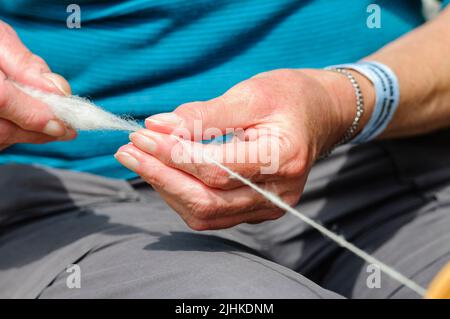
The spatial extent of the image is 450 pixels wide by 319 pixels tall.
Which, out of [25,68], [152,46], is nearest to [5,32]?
[25,68]

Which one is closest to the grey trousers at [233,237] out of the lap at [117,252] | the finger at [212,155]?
the lap at [117,252]

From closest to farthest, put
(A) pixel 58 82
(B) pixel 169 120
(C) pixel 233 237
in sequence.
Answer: (B) pixel 169 120 → (A) pixel 58 82 → (C) pixel 233 237

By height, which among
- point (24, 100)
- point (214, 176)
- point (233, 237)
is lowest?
point (233, 237)

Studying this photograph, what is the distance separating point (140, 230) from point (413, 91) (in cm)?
47

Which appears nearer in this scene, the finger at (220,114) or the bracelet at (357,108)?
the finger at (220,114)

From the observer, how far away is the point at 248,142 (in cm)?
74

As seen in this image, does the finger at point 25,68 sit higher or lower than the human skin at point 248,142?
higher

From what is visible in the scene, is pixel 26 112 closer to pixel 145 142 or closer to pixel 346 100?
pixel 145 142

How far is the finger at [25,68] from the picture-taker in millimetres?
812

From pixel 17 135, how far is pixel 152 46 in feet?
0.85

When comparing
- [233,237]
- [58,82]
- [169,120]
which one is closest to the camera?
[169,120]

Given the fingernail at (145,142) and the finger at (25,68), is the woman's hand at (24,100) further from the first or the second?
the fingernail at (145,142)

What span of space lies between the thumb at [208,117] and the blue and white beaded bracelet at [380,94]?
25 centimetres

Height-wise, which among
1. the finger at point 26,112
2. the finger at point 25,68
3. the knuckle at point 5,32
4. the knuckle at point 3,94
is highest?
the knuckle at point 5,32
